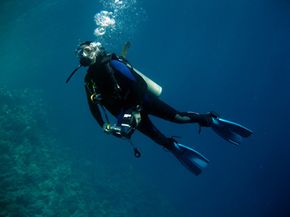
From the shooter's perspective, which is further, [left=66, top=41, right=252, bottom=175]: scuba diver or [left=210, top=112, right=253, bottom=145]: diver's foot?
[left=210, top=112, right=253, bottom=145]: diver's foot

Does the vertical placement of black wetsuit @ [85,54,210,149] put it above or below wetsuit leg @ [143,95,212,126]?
below

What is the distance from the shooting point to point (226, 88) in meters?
91.0

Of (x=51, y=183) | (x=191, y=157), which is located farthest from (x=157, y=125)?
(x=191, y=157)

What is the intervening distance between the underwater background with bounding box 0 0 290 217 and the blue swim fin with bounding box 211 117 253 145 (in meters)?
9.73

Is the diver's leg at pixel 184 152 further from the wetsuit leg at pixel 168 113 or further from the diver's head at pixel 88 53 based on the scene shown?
the diver's head at pixel 88 53

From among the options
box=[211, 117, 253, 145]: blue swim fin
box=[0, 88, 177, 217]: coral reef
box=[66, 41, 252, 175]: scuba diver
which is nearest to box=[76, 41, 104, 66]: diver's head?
box=[66, 41, 252, 175]: scuba diver

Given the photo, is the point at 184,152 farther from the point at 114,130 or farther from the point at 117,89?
the point at 117,89

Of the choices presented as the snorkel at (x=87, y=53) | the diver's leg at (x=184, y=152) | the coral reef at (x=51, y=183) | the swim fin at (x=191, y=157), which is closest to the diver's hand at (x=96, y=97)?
the snorkel at (x=87, y=53)

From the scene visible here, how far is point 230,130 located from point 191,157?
858 millimetres

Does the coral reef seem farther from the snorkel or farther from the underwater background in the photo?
the snorkel

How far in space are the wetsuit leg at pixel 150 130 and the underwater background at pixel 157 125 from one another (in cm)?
Result: 908

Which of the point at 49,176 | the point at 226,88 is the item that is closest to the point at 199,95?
the point at 226,88

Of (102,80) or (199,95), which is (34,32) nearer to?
(199,95)

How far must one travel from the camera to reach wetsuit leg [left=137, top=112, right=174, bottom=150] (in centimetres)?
480
